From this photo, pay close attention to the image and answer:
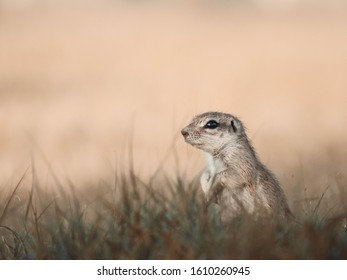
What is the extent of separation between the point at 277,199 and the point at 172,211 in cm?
116

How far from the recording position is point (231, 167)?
6.42 meters

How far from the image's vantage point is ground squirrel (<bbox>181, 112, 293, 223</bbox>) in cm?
590

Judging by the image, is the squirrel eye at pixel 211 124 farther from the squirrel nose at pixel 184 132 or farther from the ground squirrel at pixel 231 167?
the squirrel nose at pixel 184 132

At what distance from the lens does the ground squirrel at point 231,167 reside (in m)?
5.90

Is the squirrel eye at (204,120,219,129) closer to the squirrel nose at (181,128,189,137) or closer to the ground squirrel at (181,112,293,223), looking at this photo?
the ground squirrel at (181,112,293,223)

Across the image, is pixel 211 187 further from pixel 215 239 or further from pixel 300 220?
pixel 215 239

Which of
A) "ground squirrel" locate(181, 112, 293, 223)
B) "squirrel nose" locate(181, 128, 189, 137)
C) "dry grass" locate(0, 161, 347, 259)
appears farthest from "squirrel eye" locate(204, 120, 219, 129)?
"dry grass" locate(0, 161, 347, 259)

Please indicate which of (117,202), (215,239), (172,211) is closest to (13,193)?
(117,202)

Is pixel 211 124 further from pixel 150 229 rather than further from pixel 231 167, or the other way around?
pixel 150 229

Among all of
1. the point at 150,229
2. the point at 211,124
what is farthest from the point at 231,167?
the point at 150,229

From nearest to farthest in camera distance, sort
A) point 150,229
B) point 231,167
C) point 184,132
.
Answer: point 150,229 < point 231,167 < point 184,132

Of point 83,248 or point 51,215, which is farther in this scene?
point 51,215
